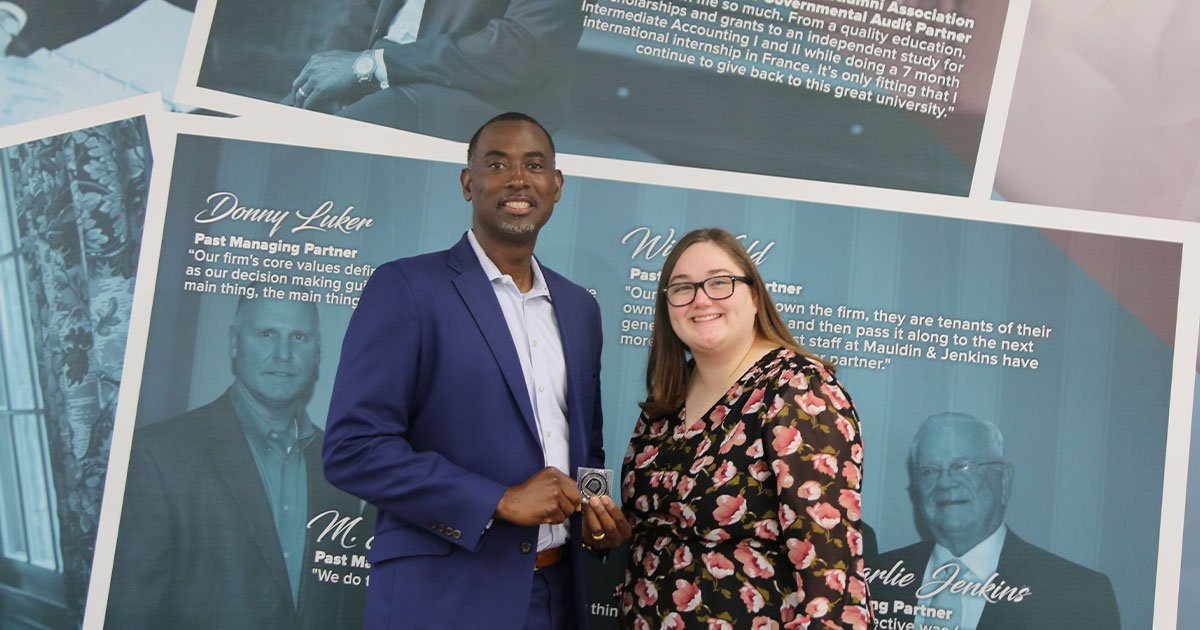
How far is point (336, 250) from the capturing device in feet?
10.7

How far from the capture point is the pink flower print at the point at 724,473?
205 cm

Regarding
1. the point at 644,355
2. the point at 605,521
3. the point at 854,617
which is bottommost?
the point at 854,617

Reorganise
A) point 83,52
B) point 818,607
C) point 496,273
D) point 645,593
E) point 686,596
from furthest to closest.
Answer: point 83,52 < point 496,273 < point 645,593 < point 686,596 < point 818,607

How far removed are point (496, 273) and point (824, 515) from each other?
39.2 inches

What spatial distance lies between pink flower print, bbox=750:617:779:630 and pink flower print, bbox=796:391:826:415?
468 millimetres

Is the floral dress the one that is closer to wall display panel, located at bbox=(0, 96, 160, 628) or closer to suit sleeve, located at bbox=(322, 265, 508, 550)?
suit sleeve, located at bbox=(322, 265, 508, 550)

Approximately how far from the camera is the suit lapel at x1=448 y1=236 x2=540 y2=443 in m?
2.14

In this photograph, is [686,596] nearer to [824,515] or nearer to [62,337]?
[824,515]

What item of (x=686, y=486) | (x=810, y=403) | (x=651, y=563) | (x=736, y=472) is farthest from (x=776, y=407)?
(x=651, y=563)

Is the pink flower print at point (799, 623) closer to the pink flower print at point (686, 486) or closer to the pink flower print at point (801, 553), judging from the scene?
the pink flower print at point (801, 553)

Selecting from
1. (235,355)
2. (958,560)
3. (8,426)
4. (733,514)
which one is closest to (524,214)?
(733,514)

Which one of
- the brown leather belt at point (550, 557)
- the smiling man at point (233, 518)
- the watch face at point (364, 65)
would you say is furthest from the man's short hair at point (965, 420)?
the watch face at point (364, 65)

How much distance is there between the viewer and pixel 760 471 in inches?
79.4

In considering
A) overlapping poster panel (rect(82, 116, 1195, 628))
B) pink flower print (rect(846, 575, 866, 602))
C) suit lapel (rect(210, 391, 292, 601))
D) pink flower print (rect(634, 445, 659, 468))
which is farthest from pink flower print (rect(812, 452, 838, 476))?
suit lapel (rect(210, 391, 292, 601))
